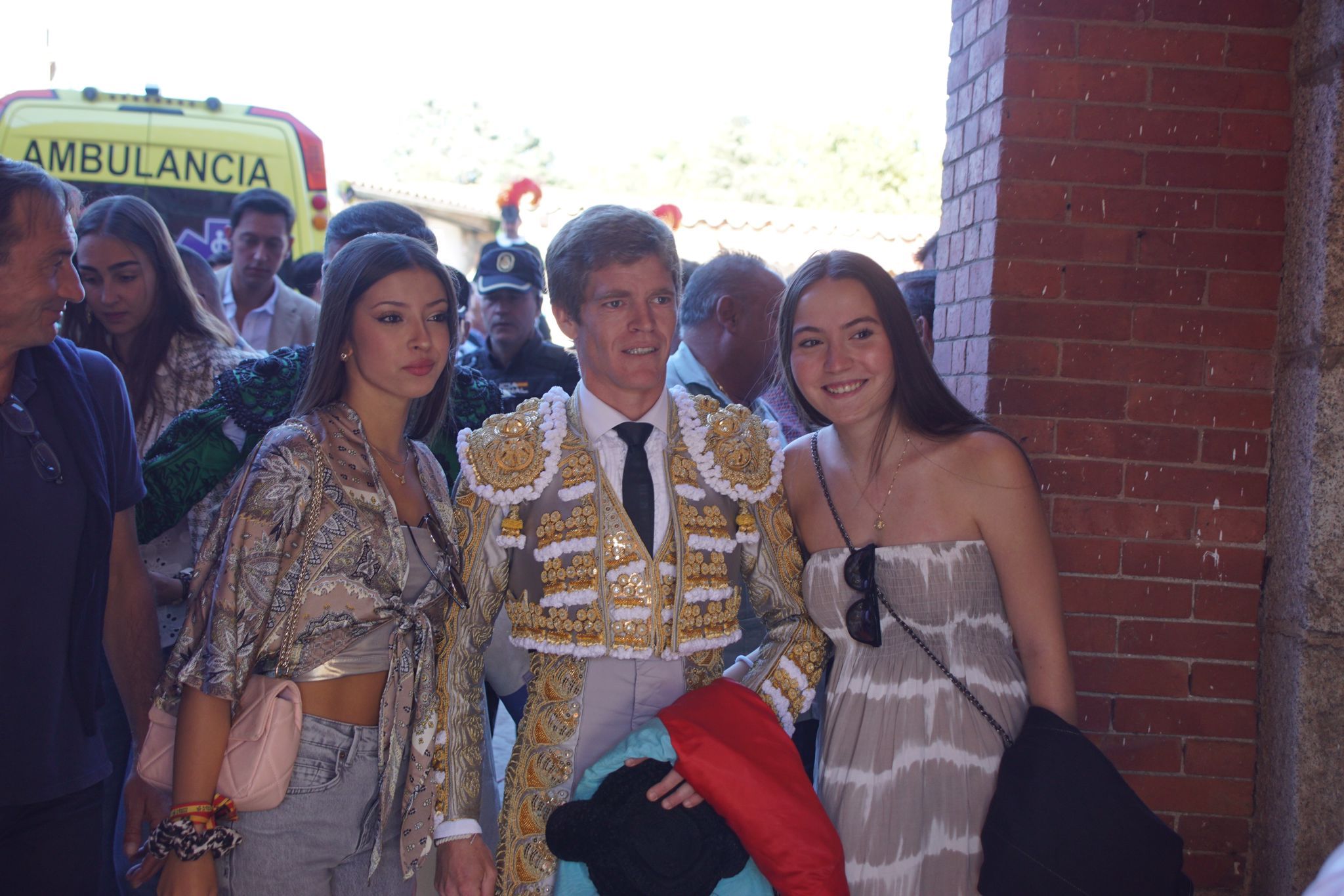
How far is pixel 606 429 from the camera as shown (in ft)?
7.77

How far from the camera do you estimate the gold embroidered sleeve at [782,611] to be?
2.31 m

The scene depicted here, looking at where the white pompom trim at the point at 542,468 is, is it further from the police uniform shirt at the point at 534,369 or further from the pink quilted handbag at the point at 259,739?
the police uniform shirt at the point at 534,369

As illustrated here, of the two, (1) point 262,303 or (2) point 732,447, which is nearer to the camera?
(2) point 732,447

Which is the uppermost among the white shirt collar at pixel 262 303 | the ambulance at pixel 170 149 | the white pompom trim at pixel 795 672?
the ambulance at pixel 170 149

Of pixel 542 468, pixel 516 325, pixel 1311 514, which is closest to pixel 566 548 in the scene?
pixel 542 468

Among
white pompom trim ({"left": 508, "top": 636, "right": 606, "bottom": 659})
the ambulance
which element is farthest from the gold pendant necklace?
the ambulance

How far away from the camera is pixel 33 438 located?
2.13 meters

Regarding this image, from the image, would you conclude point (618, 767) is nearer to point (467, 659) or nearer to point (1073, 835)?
point (467, 659)

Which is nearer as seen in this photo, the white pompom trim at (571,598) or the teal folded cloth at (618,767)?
the teal folded cloth at (618,767)

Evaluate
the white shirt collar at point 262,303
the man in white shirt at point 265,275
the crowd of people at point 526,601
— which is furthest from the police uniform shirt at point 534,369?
the crowd of people at point 526,601

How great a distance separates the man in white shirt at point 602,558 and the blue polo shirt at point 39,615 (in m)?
0.74

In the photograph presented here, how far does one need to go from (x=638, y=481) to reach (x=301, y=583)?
0.73 m

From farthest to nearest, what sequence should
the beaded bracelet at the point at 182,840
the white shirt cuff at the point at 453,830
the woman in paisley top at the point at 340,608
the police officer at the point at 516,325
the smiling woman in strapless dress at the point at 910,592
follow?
1. the police officer at the point at 516,325
2. the smiling woman in strapless dress at the point at 910,592
3. the white shirt cuff at the point at 453,830
4. the woman in paisley top at the point at 340,608
5. the beaded bracelet at the point at 182,840

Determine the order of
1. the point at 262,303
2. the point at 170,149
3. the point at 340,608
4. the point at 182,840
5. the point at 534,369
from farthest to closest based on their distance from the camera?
the point at 170,149, the point at 262,303, the point at 534,369, the point at 340,608, the point at 182,840
